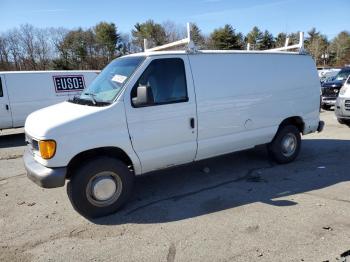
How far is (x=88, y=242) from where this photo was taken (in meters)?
4.08

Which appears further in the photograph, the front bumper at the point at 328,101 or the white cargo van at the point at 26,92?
the front bumper at the point at 328,101

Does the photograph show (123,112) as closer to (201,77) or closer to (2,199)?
(201,77)

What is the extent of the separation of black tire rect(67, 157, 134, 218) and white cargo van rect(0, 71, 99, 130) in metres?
7.46

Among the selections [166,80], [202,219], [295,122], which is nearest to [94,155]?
[166,80]

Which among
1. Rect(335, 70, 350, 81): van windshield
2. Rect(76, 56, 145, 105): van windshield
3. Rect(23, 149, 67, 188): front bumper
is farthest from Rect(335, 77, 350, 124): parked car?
Rect(23, 149, 67, 188): front bumper

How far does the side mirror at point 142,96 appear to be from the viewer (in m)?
4.64

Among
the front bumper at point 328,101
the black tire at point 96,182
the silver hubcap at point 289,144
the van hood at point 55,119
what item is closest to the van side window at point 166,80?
the van hood at point 55,119

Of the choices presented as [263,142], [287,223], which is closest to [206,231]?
[287,223]

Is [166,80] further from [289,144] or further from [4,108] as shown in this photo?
[4,108]

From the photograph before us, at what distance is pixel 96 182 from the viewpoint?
463 centimetres

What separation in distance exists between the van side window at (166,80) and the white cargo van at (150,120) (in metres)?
0.01

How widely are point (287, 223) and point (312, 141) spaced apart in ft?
16.7

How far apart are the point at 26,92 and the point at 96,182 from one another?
841 cm

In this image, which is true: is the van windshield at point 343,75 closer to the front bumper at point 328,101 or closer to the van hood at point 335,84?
the van hood at point 335,84
